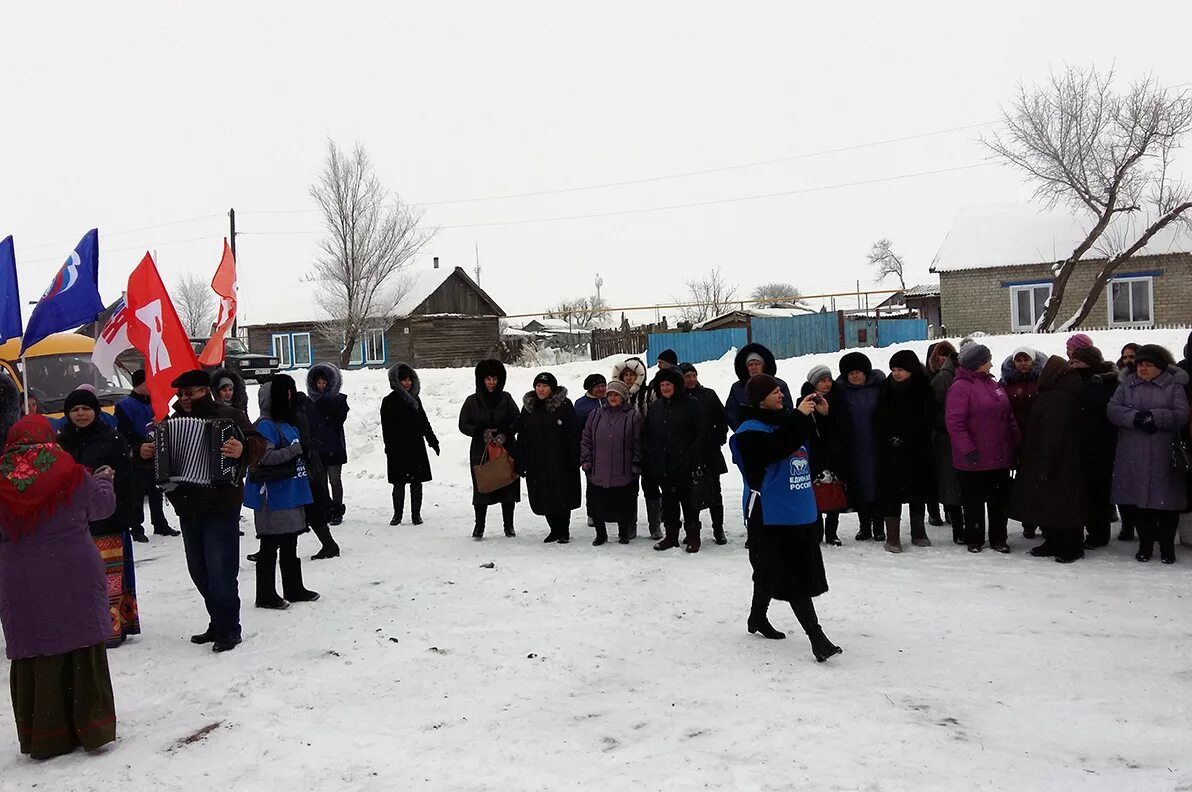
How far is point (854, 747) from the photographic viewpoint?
4.05 meters

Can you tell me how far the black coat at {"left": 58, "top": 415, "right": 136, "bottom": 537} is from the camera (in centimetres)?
A: 613

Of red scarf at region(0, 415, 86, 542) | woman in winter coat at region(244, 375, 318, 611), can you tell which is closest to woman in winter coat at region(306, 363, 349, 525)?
woman in winter coat at region(244, 375, 318, 611)

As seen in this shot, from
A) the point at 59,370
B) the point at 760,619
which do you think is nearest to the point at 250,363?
the point at 59,370

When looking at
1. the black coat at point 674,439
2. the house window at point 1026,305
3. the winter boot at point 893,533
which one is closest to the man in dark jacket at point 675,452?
the black coat at point 674,439

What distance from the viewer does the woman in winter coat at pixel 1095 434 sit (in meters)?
7.93

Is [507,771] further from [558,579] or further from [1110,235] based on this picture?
[1110,235]

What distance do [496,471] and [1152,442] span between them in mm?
6289

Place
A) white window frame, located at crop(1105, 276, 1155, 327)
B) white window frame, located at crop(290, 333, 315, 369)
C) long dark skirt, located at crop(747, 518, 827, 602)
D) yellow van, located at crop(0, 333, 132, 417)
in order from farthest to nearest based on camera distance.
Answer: white window frame, located at crop(290, 333, 315, 369)
white window frame, located at crop(1105, 276, 1155, 327)
yellow van, located at crop(0, 333, 132, 417)
long dark skirt, located at crop(747, 518, 827, 602)

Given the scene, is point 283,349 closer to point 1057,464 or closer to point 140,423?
point 140,423

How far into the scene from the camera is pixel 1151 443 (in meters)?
7.49

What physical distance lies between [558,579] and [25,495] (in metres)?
4.28

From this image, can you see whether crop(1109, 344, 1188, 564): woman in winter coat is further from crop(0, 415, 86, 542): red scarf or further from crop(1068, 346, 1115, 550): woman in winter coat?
crop(0, 415, 86, 542): red scarf

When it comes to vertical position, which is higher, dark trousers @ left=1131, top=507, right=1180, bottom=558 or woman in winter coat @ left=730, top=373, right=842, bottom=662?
woman in winter coat @ left=730, top=373, right=842, bottom=662

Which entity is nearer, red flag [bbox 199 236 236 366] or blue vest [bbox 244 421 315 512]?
blue vest [bbox 244 421 315 512]
